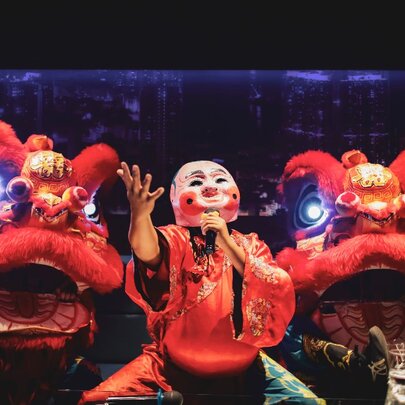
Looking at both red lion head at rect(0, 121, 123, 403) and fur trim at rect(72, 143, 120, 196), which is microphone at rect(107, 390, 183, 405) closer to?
red lion head at rect(0, 121, 123, 403)

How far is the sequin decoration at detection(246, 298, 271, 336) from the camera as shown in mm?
2285

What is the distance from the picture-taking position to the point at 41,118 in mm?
2832

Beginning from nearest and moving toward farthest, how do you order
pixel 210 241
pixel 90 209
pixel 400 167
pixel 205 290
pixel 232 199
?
pixel 210 241 < pixel 205 290 < pixel 232 199 < pixel 400 167 < pixel 90 209

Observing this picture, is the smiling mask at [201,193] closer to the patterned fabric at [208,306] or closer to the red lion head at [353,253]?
the patterned fabric at [208,306]

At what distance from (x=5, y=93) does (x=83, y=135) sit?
1.34ft

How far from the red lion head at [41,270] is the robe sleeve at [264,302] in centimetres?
54

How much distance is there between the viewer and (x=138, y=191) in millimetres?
2035

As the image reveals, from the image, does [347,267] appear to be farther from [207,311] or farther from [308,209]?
[207,311]

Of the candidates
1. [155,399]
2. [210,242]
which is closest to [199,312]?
[210,242]

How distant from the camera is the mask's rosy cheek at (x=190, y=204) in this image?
7.74ft

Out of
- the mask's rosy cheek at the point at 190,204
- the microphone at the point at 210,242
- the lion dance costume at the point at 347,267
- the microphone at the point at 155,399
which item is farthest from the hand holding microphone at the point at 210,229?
the microphone at the point at 155,399

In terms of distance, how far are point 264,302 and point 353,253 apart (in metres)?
0.38
